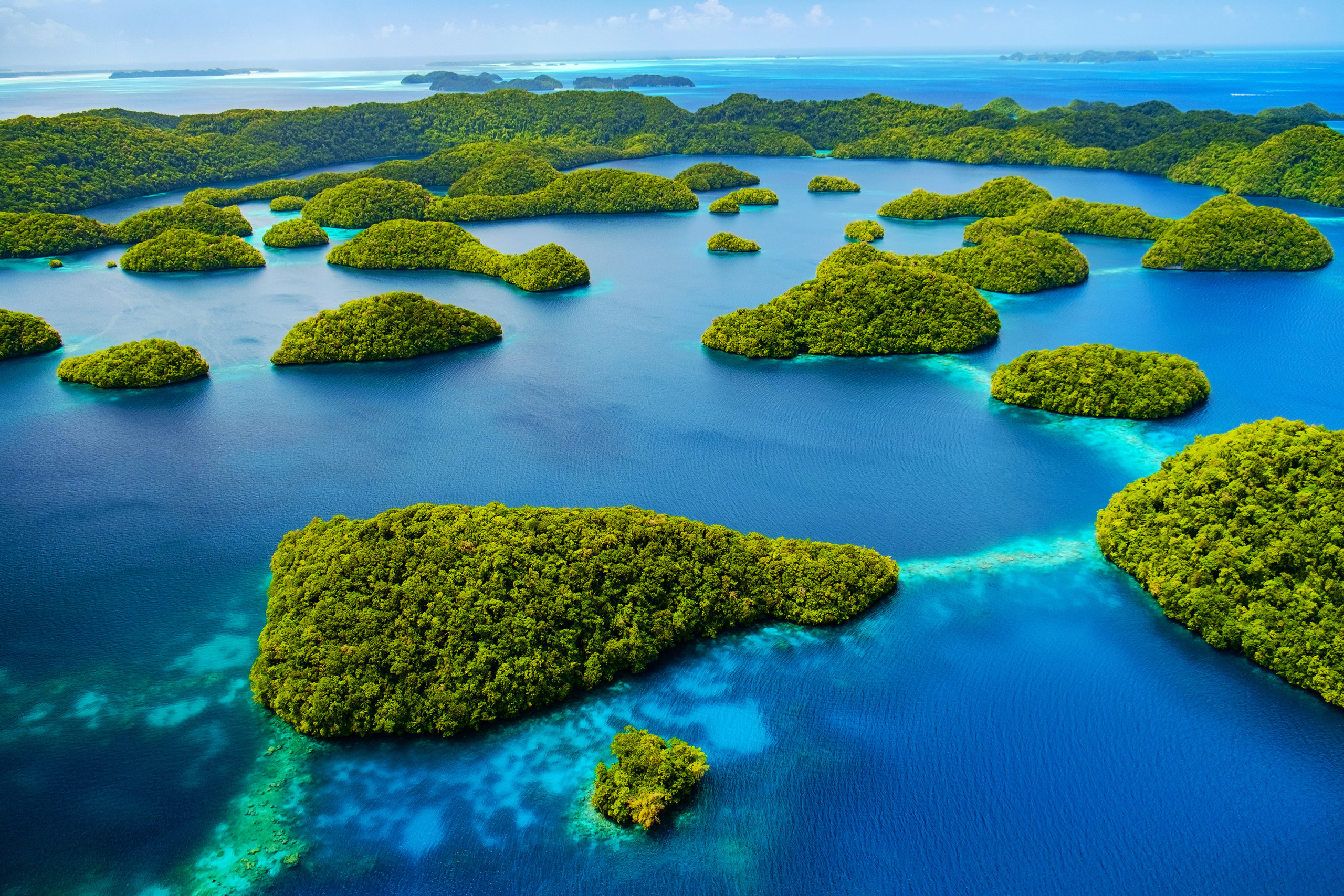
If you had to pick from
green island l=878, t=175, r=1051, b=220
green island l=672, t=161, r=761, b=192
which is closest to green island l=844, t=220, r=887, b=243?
green island l=878, t=175, r=1051, b=220

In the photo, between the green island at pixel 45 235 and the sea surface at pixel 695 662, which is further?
the green island at pixel 45 235

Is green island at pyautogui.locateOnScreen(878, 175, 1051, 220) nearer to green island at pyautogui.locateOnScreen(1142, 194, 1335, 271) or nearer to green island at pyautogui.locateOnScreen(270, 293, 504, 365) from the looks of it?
green island at pyautogui.locateOnScreen(1142, 194, 1335, 271)

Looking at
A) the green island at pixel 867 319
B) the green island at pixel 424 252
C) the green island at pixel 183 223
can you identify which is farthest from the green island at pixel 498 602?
the green island at pixel 183 223

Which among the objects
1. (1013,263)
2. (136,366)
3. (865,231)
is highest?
(136,366)

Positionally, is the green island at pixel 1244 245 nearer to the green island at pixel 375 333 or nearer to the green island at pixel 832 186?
the green island at pixel 832 186

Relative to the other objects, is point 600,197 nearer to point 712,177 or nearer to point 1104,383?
point 712,177

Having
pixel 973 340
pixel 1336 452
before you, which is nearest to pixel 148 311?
pixel 973 340

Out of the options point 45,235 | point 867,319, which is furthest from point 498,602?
point 45,235
